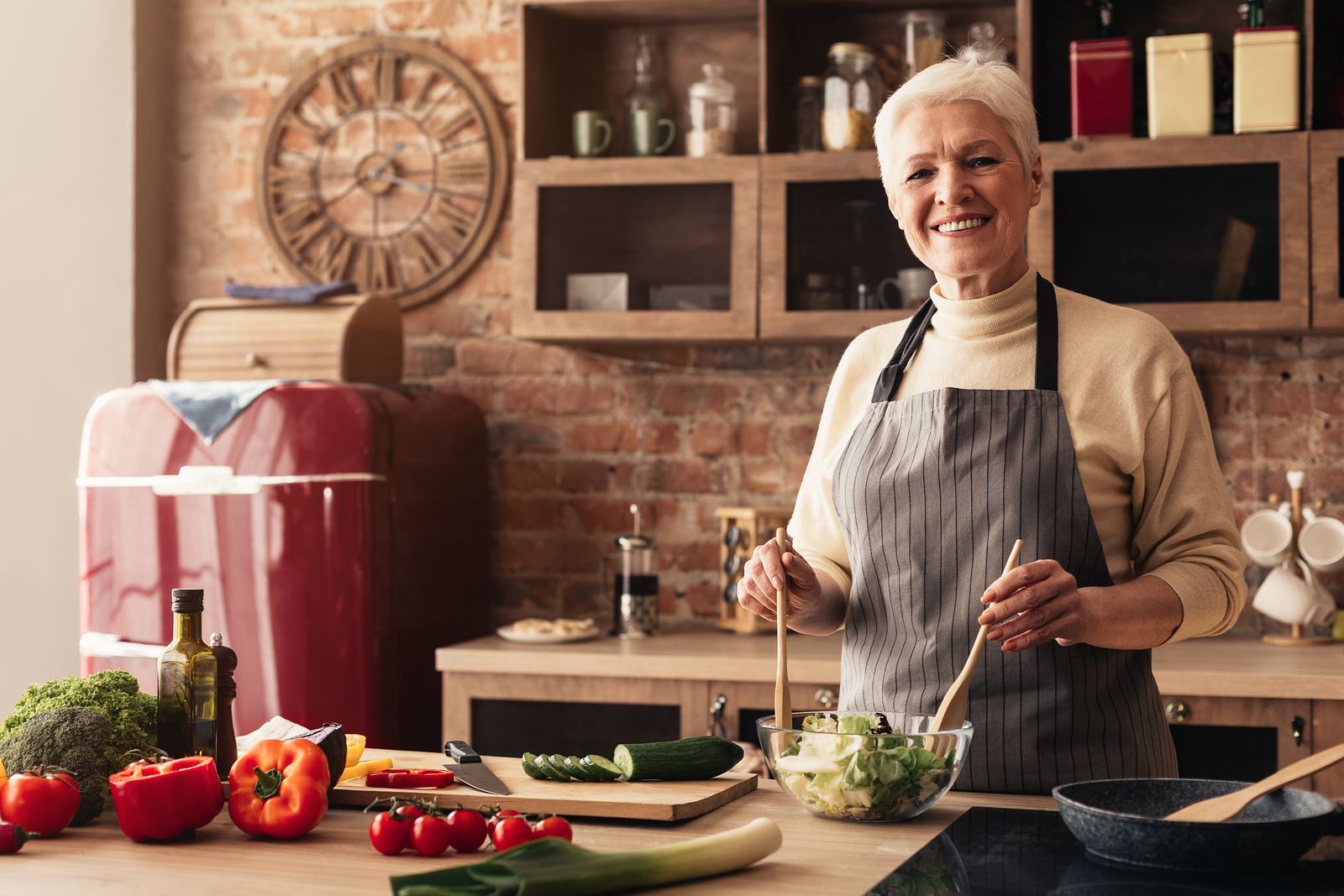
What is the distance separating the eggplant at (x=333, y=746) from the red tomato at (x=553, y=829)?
31 cm

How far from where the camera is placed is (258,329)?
3455 millimetres

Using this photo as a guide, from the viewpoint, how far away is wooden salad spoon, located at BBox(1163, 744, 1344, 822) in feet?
4.33

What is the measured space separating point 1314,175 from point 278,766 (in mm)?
2474

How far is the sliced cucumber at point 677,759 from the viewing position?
1679 mm

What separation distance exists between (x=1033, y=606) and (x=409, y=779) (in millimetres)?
736

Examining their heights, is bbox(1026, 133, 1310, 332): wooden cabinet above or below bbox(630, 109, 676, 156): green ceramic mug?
below

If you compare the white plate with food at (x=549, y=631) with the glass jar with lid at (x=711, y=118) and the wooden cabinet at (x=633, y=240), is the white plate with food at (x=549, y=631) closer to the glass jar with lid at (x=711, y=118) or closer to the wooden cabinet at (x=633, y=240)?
the wooden cabinet at (x=633, y=240)

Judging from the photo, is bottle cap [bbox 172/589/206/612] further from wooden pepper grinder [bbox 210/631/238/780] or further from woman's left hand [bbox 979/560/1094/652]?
woman's left hand [bbox 979/560/1094/652]

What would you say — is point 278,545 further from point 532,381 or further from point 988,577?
point 988,577

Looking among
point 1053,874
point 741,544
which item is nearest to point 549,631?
point 741,544

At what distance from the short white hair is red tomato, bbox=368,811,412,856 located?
1107 mm

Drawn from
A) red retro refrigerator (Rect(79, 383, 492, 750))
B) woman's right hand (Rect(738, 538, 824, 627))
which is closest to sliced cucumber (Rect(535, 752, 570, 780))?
woman's right hand (Rect(738, 538, 824, 627))

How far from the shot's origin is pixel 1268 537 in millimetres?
3264

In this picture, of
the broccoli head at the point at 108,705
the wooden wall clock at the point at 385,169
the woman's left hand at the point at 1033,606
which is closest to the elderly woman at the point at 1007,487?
the woman's left hand at the point at 1033,606
